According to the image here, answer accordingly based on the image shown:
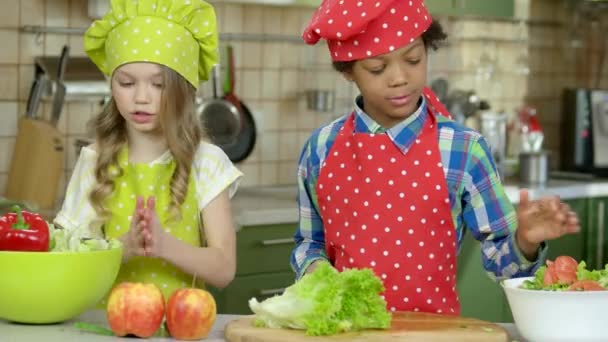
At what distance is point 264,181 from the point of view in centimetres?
450

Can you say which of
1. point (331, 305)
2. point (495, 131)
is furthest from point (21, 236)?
point (495, 131)

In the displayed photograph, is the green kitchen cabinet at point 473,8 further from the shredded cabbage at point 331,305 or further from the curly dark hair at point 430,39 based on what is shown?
the shredded cabbage at point 331,305

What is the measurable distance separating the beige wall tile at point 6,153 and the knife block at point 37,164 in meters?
0.11

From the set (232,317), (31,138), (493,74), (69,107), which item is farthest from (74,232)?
(493,74)

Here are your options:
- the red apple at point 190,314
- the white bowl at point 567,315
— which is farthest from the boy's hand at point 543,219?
the red apple at point 190,314

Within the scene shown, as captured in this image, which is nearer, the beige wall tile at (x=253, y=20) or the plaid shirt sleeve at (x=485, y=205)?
the plaid shirt sleeve at (x=485, y=205)

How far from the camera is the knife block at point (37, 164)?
3635mm

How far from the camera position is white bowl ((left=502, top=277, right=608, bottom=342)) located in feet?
6.35

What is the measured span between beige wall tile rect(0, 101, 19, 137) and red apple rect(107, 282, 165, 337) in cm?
191

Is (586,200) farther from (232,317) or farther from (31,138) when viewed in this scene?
(232,317)

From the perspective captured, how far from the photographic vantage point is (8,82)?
12.5 feet

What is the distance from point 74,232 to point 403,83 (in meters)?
0.66

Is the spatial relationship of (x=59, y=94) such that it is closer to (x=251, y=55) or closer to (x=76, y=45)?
(x=76, y=45)

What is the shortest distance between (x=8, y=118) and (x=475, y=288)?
1653 mm
